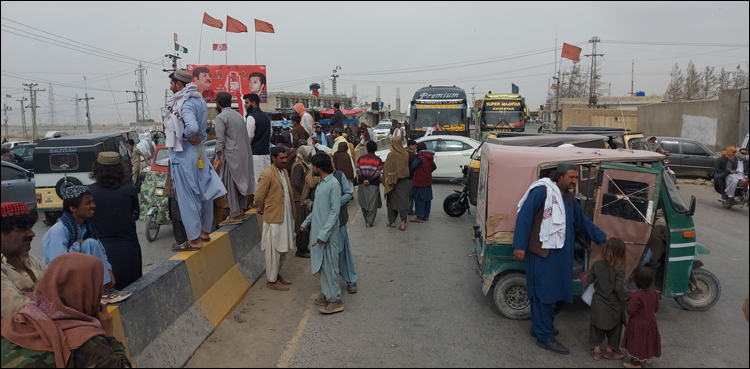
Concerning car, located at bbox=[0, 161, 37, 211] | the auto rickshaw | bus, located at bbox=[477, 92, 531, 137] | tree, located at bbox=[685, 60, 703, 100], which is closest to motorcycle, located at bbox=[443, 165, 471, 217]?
the auto rickshaw

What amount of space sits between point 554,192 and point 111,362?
3.54 m

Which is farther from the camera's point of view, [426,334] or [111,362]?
[426,334]

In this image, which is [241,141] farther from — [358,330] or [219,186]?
[358,330]

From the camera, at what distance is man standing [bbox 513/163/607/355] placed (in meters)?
4.30

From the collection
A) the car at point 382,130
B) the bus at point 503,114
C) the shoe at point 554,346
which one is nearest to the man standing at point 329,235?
Result: the shoe at point 554,346

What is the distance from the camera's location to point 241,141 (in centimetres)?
647

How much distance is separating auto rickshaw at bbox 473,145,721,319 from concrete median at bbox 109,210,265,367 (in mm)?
2800

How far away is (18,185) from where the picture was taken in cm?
1172

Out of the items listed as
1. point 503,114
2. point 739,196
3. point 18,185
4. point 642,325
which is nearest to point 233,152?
point 642,325

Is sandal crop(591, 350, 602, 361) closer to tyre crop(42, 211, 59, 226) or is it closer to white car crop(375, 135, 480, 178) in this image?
tyre crop(42, 211, 59, 226)

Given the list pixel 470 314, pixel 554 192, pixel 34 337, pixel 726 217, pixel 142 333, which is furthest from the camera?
pixel 726 217

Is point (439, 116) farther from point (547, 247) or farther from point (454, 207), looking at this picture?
point (547, 247)

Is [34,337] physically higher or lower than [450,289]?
higher

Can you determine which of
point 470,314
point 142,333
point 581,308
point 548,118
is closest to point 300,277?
point 470,314
